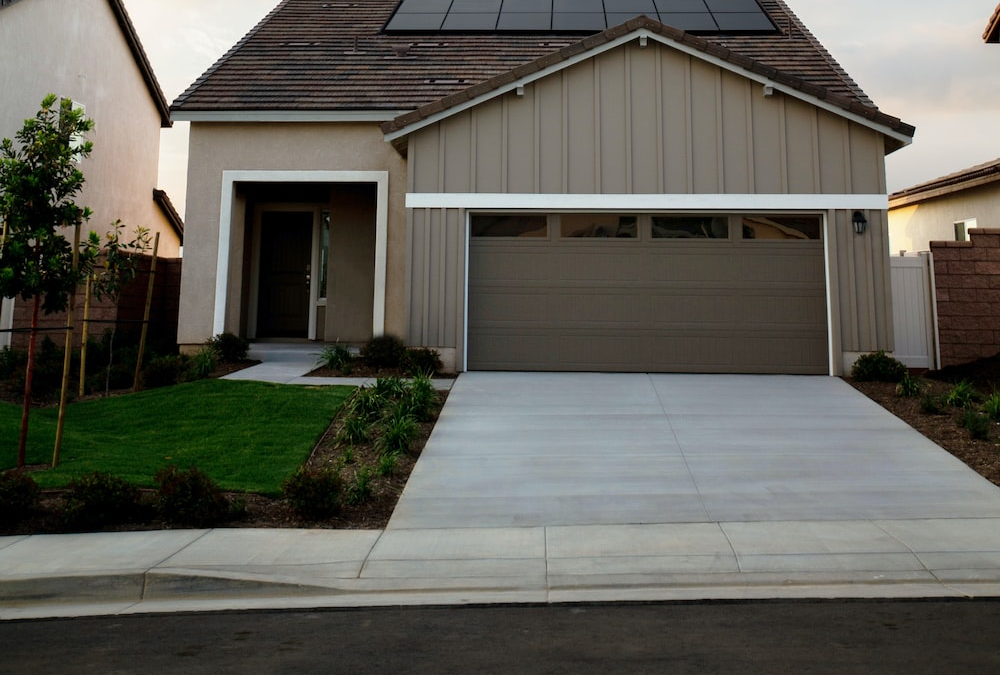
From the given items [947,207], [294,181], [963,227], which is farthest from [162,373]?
[947,207]

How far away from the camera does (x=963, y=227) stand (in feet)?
56.7

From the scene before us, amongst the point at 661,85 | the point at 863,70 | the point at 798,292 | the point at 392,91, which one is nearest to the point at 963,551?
the point at 798,292

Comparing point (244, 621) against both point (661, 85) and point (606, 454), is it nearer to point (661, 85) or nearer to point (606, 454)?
point (606, 454)

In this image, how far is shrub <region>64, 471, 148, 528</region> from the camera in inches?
224

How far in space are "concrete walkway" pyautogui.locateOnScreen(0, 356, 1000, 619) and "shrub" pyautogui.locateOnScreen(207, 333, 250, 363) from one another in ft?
17.4

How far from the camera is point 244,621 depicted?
4.10 meters

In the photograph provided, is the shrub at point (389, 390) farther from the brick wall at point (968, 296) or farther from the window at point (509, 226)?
the brick wall at point (968, 296)

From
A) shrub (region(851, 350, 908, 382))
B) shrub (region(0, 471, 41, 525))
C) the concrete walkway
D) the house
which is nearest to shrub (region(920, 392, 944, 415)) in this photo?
the concrete walkway

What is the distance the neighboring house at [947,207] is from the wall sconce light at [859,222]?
617 cm

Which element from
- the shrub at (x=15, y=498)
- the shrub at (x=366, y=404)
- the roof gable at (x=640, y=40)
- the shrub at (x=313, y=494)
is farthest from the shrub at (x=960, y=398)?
the shrub at (x=15, y=498)

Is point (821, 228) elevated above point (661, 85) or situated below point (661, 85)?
below

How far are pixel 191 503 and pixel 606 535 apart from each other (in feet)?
11.2

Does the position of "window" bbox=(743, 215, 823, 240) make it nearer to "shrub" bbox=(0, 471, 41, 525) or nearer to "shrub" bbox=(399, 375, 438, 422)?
"shrub" bbox=(399, 375, 438, 422)

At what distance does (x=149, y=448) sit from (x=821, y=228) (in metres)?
10.0
